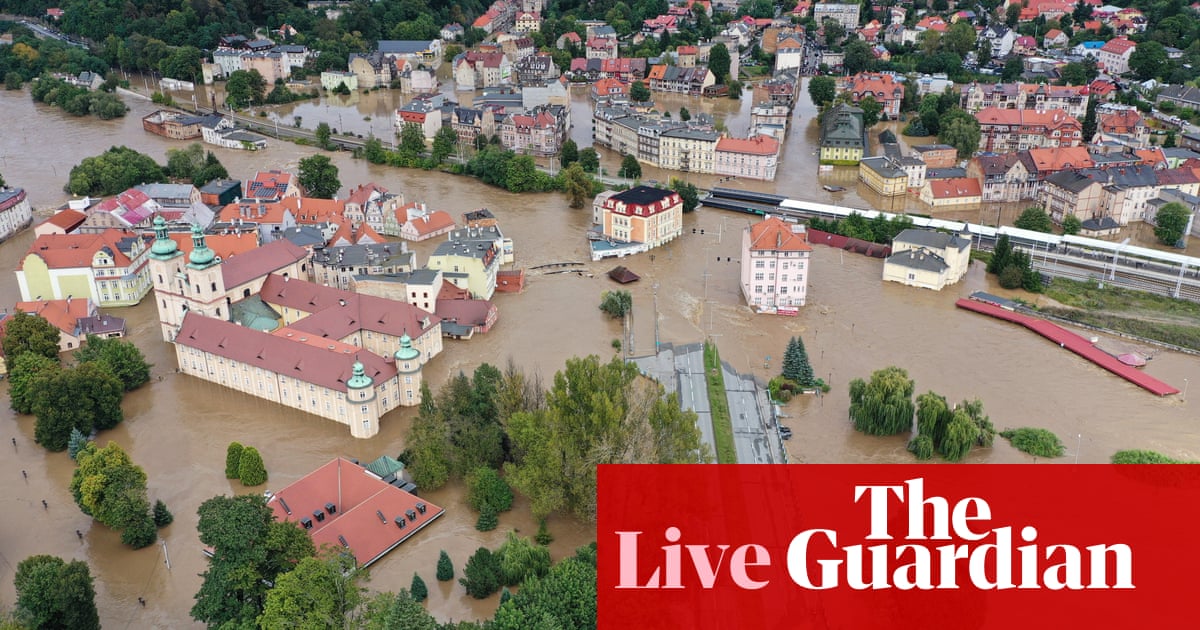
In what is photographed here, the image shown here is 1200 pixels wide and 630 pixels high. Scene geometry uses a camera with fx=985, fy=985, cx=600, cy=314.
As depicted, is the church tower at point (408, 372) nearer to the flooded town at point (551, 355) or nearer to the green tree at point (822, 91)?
the flooded town at point (551, 355)

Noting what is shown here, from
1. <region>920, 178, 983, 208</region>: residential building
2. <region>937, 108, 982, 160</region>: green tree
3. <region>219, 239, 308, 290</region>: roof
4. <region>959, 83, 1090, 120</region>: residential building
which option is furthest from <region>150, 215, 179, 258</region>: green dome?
<region>959, 83, 1090, 120</region>: residential building

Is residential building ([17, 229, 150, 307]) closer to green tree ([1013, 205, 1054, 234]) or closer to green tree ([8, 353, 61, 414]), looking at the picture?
green tree ([8, 353, 61, 414])

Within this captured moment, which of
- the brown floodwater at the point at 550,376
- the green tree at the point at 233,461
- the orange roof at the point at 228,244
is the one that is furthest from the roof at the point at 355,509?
the orange roof at the point at 228,244

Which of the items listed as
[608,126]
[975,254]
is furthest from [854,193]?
[608,126]

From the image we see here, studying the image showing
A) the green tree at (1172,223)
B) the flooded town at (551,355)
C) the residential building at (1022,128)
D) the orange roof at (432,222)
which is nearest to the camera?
the flooded town at (551,355)

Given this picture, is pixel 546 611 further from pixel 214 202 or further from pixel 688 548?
pixel 214 202

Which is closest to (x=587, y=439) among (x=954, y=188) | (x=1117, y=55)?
(x=954, y=188)
